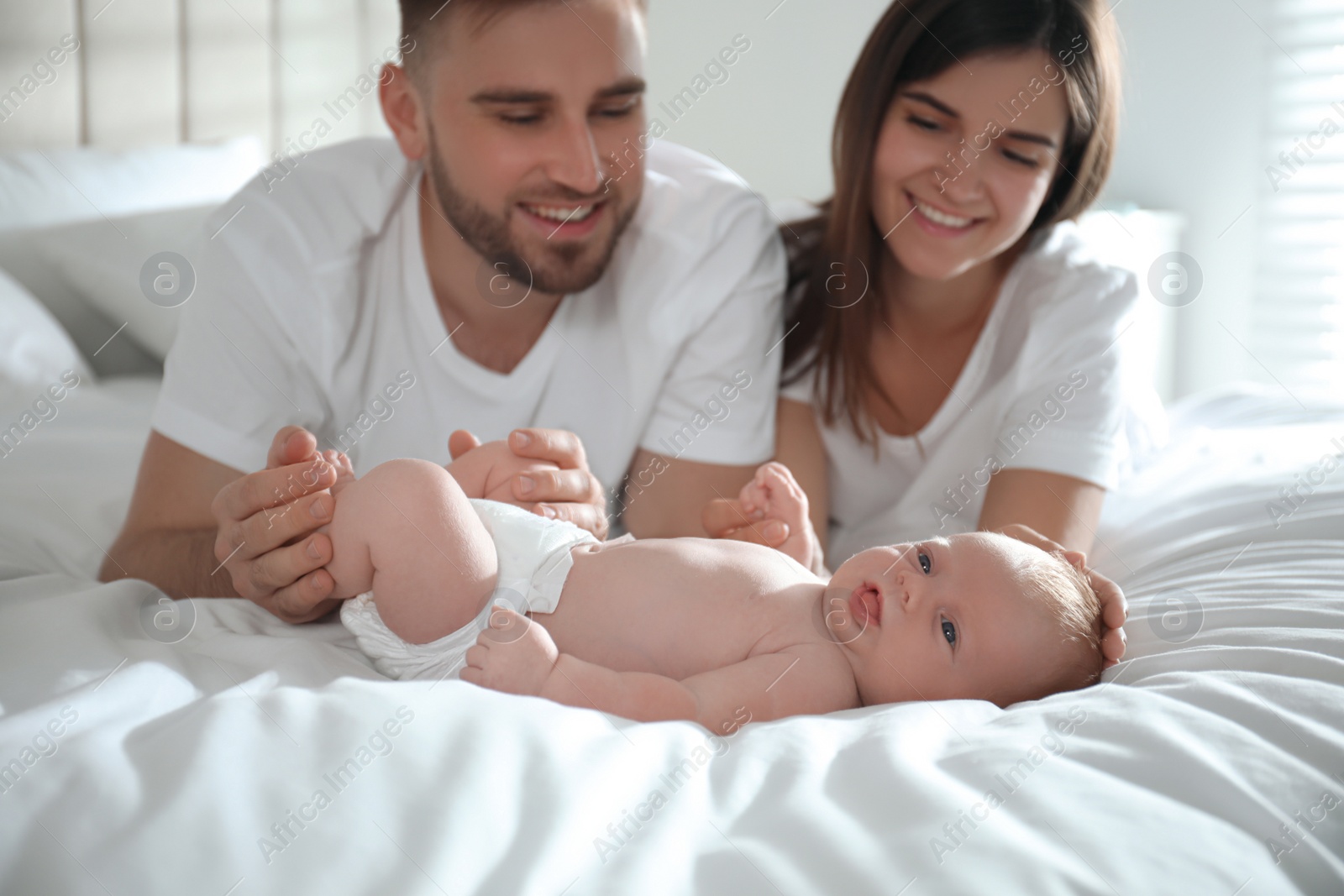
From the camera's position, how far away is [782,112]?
338 centimetres

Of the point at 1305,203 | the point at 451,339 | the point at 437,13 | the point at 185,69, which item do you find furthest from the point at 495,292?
the point at 1305,203

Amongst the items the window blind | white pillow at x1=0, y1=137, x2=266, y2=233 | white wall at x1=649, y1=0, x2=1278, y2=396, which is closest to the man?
white pillow at x1=0, y1=137, x2=266, y2=233

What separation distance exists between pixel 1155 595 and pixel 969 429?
480 mm

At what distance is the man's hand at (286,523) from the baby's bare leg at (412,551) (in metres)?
0.02

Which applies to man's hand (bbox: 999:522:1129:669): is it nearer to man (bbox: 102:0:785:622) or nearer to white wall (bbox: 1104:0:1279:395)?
man (bbox: 102:0:785:622)

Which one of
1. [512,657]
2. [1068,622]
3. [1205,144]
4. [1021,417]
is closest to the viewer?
[512,657]

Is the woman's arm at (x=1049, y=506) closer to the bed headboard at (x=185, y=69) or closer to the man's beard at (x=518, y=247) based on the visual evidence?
the man's beard at (x=518, y=247)

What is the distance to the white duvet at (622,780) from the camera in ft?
1.88

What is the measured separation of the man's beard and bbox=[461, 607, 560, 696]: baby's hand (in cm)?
69

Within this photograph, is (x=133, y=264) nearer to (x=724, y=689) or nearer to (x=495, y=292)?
(x=495, y=292)

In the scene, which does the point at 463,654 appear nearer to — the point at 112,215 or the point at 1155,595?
the point at 1155,595

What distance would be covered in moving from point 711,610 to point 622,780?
34 centimetres

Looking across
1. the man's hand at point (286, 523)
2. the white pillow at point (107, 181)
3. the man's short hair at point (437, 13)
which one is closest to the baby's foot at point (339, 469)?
the man's hand at point (286, 523)

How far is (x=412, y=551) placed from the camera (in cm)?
92
